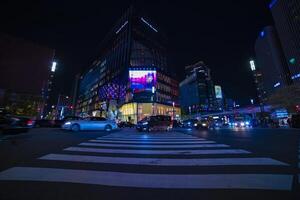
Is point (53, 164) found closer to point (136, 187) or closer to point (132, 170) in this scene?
point (132, 170)

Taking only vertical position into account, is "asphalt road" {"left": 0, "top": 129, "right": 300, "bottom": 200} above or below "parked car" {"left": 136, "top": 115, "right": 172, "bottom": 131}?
below

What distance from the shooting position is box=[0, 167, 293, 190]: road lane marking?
306 centimetres

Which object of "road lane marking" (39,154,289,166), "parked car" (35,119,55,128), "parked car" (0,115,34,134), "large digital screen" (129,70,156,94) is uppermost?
"large digital screen" (129,70,156,94)

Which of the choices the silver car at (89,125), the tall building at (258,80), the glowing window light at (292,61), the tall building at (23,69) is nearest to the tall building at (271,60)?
the tall building at (258,80)

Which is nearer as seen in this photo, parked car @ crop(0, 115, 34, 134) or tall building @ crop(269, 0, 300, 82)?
parked car @ crop(0, 115, 34, 134)

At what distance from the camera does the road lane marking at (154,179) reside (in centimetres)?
306

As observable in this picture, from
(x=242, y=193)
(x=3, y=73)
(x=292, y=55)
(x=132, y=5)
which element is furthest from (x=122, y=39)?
(x=242, y=193)

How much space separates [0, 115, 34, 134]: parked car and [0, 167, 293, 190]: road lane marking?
35.7ft

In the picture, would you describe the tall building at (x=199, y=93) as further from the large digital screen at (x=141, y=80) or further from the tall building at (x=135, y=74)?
the large digital screen at (x=141, y=80)

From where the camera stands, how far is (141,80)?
7462cm

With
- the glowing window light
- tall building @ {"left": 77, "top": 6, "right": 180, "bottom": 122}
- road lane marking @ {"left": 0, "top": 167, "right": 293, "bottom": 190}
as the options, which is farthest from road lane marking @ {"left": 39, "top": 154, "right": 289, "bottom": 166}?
the glowing window light

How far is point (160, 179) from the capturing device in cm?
340

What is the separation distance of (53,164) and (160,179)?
279cm

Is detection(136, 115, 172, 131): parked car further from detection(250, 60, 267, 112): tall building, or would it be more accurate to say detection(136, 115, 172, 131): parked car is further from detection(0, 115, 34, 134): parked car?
detection(250, 60, 267, 112): tall building
